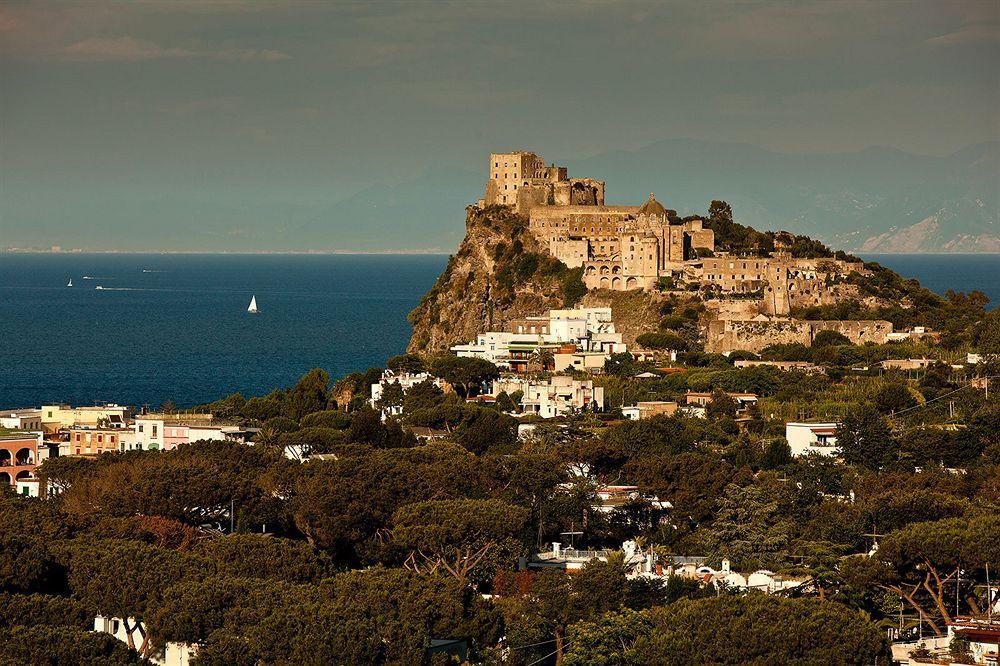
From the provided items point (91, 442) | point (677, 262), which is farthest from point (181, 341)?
point (91, 442)

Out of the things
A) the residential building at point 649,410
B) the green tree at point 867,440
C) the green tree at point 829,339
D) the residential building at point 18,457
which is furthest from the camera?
the green tree at point 829,339

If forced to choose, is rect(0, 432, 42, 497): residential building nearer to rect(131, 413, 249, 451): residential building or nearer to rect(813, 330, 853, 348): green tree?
rect(131, 413, 249, 451): residential building

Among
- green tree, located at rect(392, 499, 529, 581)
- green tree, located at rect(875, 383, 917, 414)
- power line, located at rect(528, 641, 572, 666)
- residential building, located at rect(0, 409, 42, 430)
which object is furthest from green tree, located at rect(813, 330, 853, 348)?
power line, located at rect(528, 641, 572, 666)

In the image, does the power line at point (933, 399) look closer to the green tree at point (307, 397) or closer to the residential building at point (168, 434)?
the green tree at point (307, 397)

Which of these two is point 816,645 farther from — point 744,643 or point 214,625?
point 214,625

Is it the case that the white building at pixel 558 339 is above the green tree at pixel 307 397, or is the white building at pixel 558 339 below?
above

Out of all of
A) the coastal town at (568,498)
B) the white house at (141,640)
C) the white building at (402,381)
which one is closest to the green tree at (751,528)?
the coastal town at (568,498)

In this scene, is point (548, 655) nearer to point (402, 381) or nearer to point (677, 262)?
point (402, 381)
